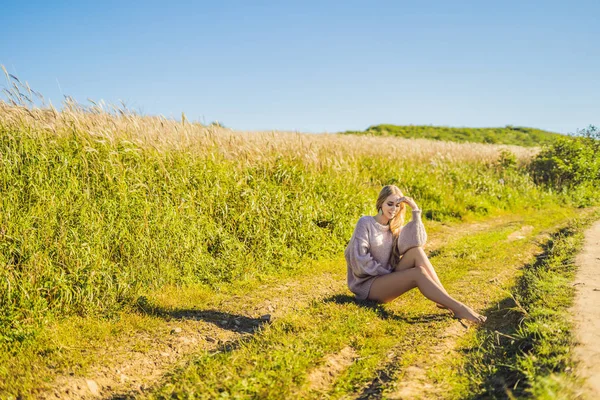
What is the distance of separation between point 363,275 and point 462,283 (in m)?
1.97

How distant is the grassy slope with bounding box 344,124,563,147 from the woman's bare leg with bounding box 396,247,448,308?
3189 cm

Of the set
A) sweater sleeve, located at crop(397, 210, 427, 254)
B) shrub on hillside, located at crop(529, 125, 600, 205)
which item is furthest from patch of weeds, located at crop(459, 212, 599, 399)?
shrub on hillside, located at crop(529, 125, 600, 205)

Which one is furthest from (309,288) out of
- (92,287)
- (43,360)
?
(43,360)

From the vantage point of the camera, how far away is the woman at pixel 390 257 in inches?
227

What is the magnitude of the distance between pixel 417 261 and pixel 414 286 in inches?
11.3

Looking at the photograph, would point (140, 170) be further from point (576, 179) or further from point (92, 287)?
point (576, 179)

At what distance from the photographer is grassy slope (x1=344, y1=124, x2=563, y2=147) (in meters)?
38.1

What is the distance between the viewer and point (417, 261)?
19.3 feet

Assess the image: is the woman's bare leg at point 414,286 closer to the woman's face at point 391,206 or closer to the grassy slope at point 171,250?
the grassy slope at point 171,250

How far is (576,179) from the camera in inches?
757

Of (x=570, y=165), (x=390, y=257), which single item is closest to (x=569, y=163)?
(x=570, y=165)

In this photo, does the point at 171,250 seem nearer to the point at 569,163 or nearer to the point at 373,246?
the point at 373,246

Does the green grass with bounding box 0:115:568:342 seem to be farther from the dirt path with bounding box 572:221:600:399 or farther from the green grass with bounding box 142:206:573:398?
the dirt path with bounding box 572:221:600:399

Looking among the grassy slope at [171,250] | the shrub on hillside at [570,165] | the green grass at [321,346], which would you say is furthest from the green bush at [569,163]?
the green grass at [321,346]
